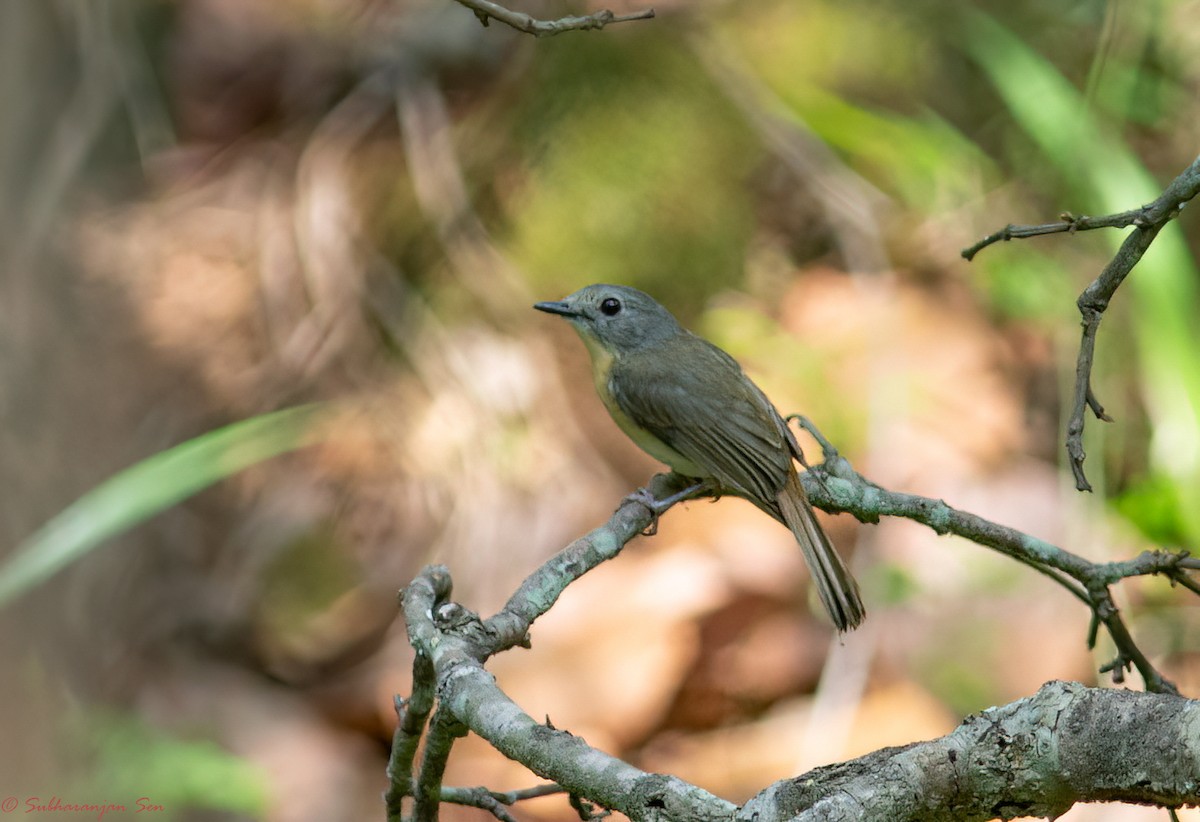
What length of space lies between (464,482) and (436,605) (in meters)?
3.82

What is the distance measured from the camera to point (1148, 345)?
209 inches

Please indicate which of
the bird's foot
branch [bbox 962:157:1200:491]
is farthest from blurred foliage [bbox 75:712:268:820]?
branch [bbox 962:157:1200:491]

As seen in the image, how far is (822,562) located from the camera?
10.1ft

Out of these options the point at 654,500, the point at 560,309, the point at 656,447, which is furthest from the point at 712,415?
the point at 560,309

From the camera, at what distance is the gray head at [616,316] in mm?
3977

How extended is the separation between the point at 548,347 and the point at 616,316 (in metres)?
2.47

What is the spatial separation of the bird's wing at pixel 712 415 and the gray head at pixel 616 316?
0.32 ft

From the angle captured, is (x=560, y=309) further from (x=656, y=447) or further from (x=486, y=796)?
(x=486, y=796)

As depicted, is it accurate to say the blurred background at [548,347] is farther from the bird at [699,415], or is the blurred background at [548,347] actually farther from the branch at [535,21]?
the branch at [535,21]

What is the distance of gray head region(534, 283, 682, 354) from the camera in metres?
3.98

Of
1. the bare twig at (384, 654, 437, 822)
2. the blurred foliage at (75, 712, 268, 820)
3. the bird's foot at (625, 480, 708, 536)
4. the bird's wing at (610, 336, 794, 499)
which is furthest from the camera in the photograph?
the blurred foliage at (75, 712, 268, 820)

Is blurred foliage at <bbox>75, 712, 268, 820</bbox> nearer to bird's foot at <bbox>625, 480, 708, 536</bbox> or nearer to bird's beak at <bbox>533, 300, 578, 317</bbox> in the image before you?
bird's beak at <bbox>533, 300, 578, 317</bbox>

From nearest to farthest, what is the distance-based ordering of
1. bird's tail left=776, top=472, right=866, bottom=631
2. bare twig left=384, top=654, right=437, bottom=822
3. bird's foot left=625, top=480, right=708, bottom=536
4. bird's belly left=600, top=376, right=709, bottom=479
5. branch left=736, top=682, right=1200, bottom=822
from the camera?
branch left=736, top=682, right=1200, bottom=822 < bare twig left=384, top=654, right=437, bottom=822 < bird's foot left=625, top=480, right=708, bottom=536 < bird's tail left=776, top=472, right=866, bottom=631 < bird's belly left=600, top=376, right=709, bottom=479

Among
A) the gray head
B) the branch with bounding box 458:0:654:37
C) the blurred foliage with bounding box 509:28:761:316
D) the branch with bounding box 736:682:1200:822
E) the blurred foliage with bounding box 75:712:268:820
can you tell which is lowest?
the branch with bounding box 736:682:1200:822
